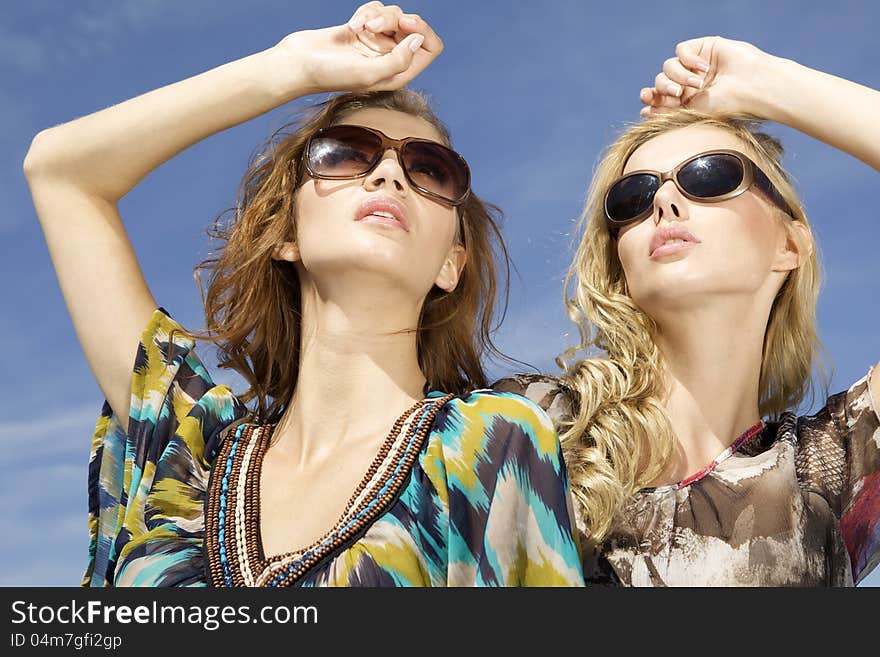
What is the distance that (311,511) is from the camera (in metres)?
3.59

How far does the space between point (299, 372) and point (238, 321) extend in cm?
40

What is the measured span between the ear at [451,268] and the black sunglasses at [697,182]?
799mm

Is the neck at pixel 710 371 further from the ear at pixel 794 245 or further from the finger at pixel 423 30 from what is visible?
the finger at pixel 423 30

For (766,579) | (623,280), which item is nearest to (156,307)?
(623,280)

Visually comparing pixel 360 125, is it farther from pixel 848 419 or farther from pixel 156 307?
pixel 848 419

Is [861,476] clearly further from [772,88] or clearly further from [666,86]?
[666,86]

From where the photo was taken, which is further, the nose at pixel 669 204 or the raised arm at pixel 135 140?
the nose at pixel 669 204

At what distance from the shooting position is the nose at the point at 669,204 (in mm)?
4578

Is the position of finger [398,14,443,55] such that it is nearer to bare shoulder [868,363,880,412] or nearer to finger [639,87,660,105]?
finger [639,87,660,105]

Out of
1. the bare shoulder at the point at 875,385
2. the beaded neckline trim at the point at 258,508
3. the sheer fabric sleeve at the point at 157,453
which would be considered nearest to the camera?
the beaded neckline trim at the point at 258,508

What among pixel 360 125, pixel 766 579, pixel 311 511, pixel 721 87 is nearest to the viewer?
pixel 311 511

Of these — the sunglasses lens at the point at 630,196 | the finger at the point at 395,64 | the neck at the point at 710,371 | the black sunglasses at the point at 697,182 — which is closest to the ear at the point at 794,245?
the black sunglasses at the point at 697,182

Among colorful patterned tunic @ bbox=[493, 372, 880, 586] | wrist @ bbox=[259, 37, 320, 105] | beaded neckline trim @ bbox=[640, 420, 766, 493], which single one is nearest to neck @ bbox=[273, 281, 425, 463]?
colorful patterned tunic @ bbox=[493, 372, 880, 586]

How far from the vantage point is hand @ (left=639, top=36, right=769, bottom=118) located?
4.77 metres
